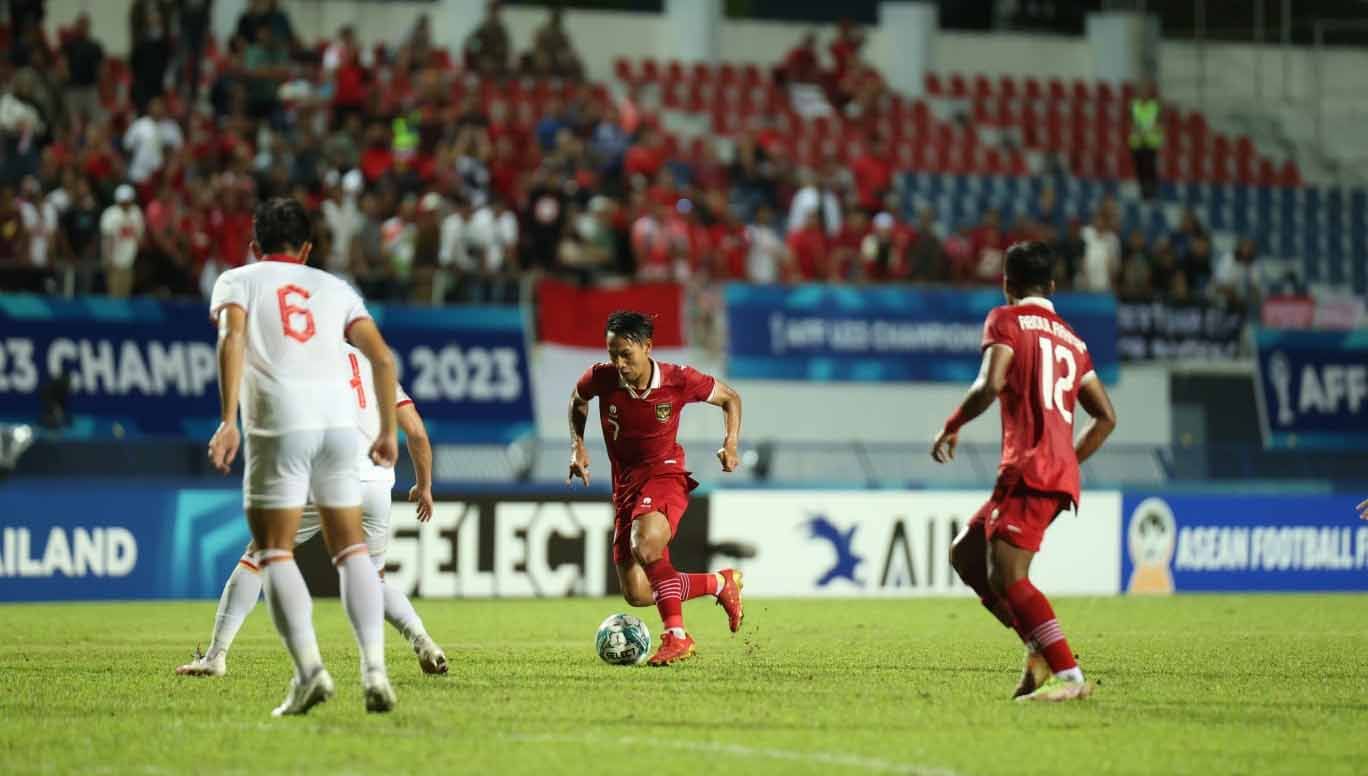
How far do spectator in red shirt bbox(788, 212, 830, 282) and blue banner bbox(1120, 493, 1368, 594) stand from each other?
5.05 metres

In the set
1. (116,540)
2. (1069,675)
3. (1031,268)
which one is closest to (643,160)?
(116,540)

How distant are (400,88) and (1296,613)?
1282 cm

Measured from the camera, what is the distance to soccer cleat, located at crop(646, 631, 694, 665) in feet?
39.5

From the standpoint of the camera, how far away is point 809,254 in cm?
2542

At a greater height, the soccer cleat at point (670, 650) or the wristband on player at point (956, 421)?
the wristband on player at point (956, 421)

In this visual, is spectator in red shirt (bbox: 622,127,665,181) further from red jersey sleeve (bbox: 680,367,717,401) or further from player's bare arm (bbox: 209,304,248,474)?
player's bare arm (bbox: 209,304,248,474)

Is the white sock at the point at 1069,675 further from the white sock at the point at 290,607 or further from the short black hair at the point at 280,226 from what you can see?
the short black hair at the point at 280,226

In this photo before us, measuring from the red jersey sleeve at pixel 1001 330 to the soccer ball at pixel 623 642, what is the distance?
10.4 feet

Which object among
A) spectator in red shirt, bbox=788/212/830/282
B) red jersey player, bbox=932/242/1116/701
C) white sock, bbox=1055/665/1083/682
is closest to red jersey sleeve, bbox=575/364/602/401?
red jersey player, bbox=932/242/1116/701

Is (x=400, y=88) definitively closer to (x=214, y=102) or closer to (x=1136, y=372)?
(x=214, y=102)

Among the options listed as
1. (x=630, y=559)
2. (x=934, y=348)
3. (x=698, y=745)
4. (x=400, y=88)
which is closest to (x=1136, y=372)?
(x=934, y=348)

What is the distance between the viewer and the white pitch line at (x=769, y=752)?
742 centimetres

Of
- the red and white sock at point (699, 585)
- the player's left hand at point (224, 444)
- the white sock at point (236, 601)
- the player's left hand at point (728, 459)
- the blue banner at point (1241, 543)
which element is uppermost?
the player's left hand at point (224, 444)

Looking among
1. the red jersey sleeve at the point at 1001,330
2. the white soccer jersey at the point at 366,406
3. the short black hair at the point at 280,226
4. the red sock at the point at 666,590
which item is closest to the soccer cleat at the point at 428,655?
the white soccer jersey at the point at 366,406
